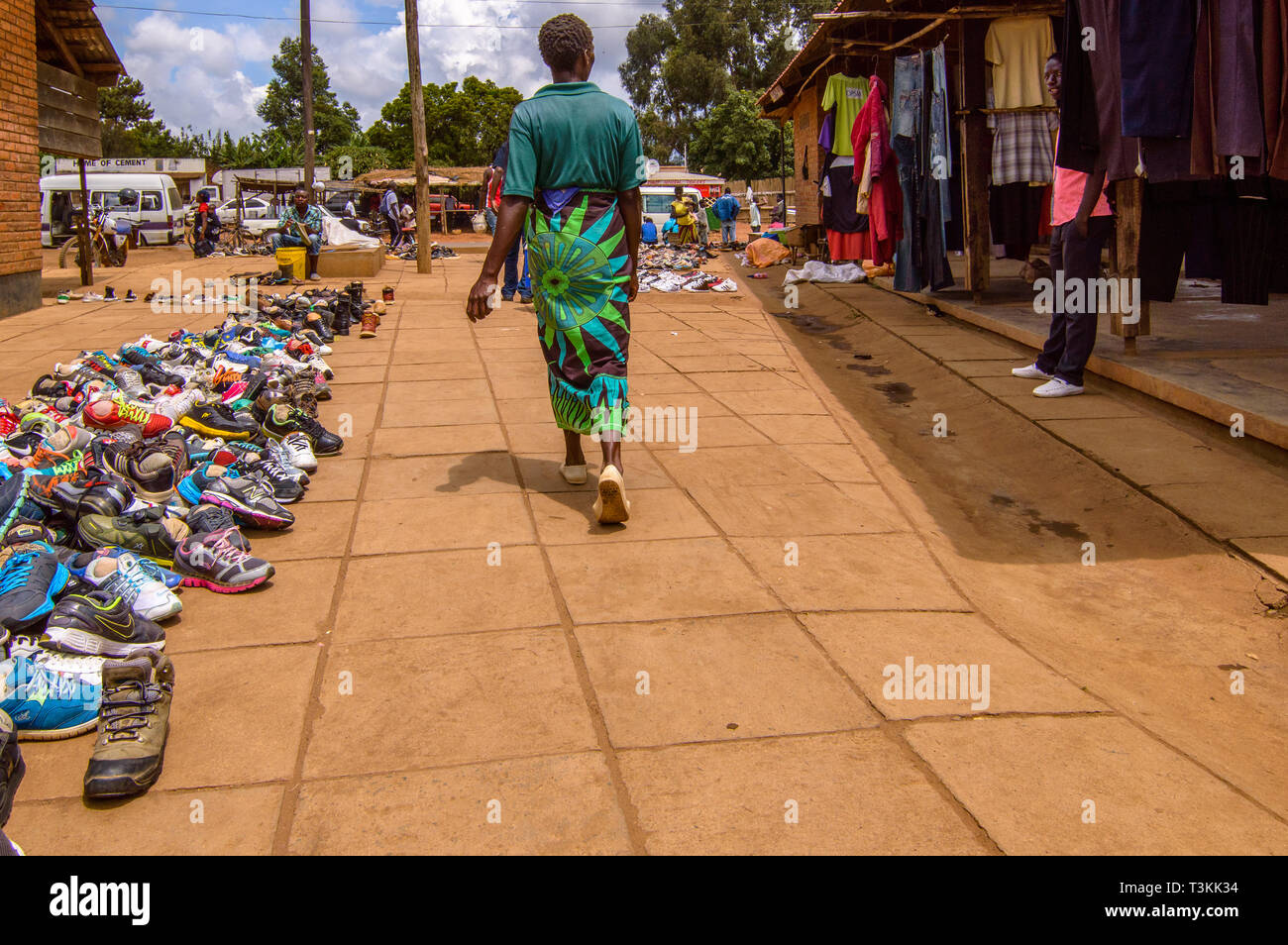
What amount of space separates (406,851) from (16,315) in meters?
11.8

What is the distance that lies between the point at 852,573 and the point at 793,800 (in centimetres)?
159

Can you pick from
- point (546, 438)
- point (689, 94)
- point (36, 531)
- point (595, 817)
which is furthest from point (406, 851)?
point (689, 94)

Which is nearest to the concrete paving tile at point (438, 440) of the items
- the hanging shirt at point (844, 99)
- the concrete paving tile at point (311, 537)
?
the concrete paving tile at point (311, 537)

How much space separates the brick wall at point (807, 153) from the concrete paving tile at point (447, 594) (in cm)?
1294

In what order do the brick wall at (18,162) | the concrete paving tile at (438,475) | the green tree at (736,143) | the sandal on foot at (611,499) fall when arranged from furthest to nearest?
the green tree at (736,143) < the brick wall at (18,162) < the concrete paving tile at (438,475) < the sandal on foot at (611,499)

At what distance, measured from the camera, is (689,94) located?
56594mm

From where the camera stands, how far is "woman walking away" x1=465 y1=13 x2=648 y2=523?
4156mm

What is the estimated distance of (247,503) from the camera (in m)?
4.10

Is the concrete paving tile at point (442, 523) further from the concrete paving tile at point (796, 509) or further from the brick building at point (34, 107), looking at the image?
the brick building at point (34, 107)

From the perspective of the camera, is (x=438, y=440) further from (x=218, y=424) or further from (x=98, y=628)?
(x=98, y=628)

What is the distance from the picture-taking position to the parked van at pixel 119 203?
2784 cm

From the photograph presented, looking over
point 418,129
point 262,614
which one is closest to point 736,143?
point 418,129
